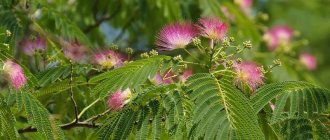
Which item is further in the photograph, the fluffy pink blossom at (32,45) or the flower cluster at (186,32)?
the fluffy pink blossom at (32,45)

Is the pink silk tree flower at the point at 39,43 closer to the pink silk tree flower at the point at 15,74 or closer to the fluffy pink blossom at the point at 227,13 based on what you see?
the pink silk tree flower at the point at 15,74

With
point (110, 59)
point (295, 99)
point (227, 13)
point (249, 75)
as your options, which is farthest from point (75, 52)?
point (227, 13)

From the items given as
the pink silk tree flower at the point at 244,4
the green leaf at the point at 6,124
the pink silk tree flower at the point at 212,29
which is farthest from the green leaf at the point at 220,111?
the pink silk tree flower at the point at 244,4

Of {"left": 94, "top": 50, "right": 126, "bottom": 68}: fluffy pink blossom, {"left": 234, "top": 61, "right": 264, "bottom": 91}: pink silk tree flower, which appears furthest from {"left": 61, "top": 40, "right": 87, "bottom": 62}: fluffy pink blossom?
{"left": 234, "top": 61, "right": 264, "bottom": 91}: pink silk tree flower

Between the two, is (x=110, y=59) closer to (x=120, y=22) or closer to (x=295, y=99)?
(x=295, y=99)

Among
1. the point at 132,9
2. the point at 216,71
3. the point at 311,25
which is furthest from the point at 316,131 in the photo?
the point at 311,25

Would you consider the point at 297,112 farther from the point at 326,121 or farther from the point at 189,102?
the point at 189,102
